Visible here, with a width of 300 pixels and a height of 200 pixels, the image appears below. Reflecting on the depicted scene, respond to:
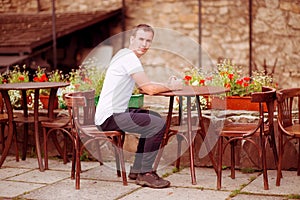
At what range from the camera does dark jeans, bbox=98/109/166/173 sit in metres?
6.22

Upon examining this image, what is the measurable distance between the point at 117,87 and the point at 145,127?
1.40 ft

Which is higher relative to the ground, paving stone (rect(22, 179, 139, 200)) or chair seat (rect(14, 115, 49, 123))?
chair seat (rect(14, 115, 49, 123))

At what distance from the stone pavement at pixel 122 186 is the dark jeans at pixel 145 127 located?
299 millimetres

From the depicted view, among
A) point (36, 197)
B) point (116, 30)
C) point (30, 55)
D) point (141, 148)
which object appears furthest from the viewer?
point (116, 30)

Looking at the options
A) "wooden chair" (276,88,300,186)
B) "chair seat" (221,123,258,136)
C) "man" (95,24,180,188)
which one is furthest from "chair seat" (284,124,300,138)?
"man" (95,24,180,188)

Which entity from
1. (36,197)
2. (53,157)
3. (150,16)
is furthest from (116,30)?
(36,197)

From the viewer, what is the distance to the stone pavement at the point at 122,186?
19.5 feet

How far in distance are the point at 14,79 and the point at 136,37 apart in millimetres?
2702

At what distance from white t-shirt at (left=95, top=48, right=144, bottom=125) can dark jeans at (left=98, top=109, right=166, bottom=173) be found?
0.20ft

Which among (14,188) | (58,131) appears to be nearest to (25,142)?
(58,131)

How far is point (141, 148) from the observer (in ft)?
21.3

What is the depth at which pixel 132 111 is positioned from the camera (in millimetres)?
6387

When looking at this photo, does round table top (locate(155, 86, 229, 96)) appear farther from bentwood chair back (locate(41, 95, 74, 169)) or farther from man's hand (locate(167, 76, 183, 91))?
bentwood chair back (locate(41, 95, 74, 169))

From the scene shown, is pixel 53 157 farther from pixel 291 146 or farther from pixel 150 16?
pixel 150 16
